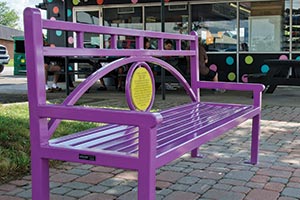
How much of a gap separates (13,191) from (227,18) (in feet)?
32.3

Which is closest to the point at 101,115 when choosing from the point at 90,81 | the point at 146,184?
the point at 146,184

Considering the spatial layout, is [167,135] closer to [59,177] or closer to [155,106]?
[59,177]

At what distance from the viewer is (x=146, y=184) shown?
2316mm

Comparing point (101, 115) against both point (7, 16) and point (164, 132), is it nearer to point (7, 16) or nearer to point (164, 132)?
point (164, 132)

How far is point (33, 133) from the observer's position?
2639 millimetres

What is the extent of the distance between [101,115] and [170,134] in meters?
0.85

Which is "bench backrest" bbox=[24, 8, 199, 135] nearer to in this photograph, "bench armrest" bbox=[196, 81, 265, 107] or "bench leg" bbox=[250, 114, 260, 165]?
"bench armrest" bbox=[196, 81, 265, 107]

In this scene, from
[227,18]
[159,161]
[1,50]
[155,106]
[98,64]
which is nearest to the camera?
[159,161]

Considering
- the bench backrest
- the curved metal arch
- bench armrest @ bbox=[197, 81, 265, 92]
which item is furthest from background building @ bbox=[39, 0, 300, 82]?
the bench backrest

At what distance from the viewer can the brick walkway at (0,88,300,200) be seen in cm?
351

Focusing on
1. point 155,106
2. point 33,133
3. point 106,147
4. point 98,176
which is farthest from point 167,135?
point 155,106

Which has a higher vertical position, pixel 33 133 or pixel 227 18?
pixel 227 18

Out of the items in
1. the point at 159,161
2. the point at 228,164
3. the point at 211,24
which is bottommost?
the point at 228,164

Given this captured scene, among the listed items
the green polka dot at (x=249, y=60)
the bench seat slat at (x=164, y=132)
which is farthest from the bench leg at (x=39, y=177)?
the green polka dot at (x=249, y=60)
